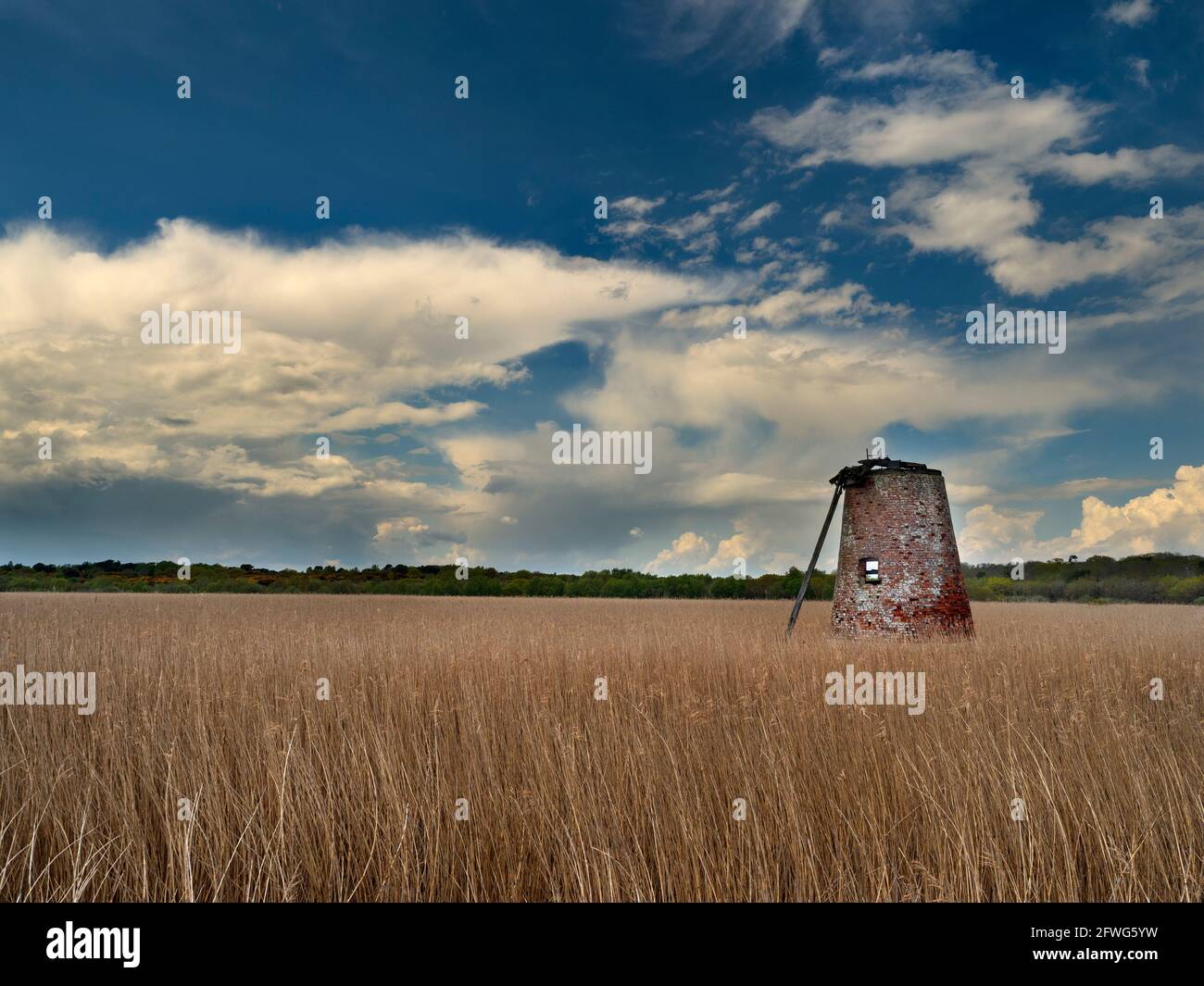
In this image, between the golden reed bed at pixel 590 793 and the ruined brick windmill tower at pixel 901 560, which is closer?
the golden reed bed at pixel 590 793

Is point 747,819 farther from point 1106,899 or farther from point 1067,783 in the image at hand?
point 1067,783

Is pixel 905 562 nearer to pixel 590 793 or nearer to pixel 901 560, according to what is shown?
pixel 901 560

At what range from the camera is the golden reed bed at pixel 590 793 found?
3.73 meters

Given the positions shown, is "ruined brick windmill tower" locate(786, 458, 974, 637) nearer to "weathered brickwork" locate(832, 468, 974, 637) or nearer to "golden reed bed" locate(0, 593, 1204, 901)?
"weathered brickwork" locate(832, 468, 974, 637)

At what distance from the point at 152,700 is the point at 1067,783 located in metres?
8.92

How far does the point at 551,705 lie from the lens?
7.61 metres

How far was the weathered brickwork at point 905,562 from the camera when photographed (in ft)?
51.0

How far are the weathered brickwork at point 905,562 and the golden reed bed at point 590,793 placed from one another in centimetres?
634


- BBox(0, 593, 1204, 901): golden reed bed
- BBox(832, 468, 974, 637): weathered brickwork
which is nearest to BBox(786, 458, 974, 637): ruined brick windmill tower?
BBox(832, 468, 974, 637): weathered brickwork

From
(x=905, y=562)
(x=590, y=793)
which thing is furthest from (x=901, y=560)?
(x=590, y=793)

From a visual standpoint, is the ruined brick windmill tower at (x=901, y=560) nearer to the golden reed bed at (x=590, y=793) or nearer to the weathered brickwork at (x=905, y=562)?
the weathered brickwork at (x=905, y=562)

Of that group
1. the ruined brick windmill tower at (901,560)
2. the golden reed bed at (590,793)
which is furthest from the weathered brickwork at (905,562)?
the golden reed bed at (590,793)

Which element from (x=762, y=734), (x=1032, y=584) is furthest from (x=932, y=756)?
(x=1032, y=584)

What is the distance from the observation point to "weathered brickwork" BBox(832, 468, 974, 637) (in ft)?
51.0
